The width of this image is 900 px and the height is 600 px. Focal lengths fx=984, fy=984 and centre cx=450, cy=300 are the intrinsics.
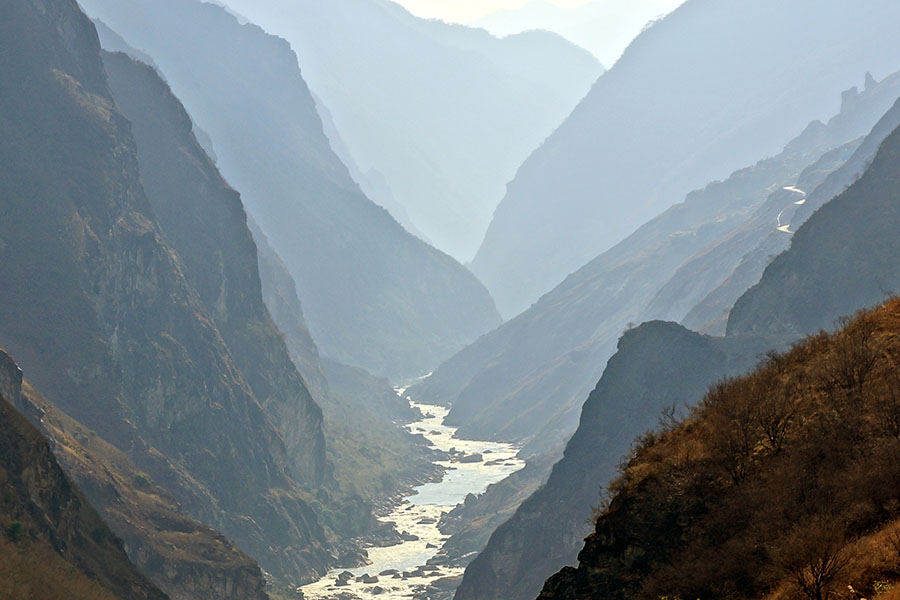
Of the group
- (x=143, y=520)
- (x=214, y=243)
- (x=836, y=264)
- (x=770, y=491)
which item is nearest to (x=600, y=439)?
(x=836, y=264)

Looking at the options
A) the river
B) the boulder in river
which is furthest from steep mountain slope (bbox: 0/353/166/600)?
the boulder in river

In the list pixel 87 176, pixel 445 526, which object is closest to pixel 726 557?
pixel 87 176

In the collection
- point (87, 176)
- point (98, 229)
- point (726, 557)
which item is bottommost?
point (726, 557)

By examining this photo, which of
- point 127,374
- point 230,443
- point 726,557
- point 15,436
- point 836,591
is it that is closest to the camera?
point 836,591

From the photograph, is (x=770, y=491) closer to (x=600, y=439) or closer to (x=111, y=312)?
(x=600, y=439)

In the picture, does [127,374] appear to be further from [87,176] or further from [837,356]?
[837,356]
